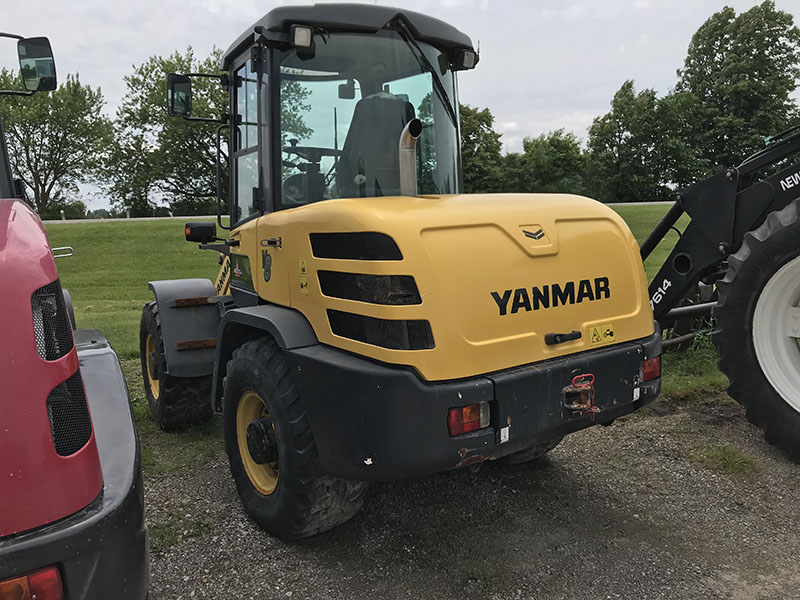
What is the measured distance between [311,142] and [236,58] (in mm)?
984

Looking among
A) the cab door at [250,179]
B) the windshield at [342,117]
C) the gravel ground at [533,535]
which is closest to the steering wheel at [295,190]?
the windshield at [342,117]

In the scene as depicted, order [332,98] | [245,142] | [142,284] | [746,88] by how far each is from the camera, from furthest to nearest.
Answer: [746,88], [142,284], [245,142], [332,98]

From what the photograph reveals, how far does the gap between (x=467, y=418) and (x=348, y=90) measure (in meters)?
1.88

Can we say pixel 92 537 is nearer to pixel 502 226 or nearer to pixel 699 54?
pixel 502 226

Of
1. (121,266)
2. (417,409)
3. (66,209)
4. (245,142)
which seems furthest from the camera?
(66,209)

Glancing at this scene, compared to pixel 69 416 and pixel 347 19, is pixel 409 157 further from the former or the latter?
pixel 69 416

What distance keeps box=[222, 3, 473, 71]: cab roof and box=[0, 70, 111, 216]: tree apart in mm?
37203

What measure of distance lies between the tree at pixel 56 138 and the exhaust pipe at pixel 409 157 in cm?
3794

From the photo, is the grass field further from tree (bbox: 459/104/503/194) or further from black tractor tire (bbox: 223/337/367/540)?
tree (bbox: 459/104/503/194)

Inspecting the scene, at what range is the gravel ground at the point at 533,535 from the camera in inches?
108

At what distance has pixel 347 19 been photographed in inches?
126

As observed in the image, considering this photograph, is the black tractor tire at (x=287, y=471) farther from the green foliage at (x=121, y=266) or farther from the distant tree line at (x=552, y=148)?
the distant tree line at (x=552, y=148)

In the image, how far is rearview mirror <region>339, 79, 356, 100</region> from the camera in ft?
10.8

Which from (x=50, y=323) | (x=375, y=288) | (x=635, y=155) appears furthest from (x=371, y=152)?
(x=635, y=155)
